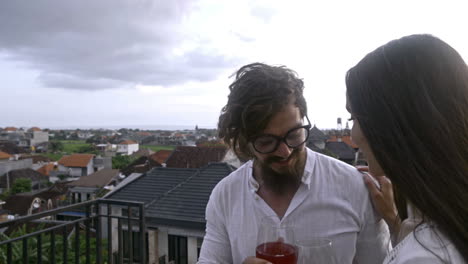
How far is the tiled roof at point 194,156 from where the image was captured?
24391 millimetres

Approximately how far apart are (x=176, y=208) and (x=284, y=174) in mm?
8330

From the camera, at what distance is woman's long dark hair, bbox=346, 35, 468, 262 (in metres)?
0.73

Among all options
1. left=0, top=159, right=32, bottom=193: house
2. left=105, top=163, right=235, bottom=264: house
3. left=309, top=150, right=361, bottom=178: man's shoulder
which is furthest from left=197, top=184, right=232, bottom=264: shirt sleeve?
left=0, top=159, right=32, bottom=193: house

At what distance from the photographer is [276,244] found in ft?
3.20

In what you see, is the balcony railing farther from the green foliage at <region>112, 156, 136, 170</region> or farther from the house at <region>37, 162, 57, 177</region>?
the green foliage at <region>112, 156, 136, 170</region>

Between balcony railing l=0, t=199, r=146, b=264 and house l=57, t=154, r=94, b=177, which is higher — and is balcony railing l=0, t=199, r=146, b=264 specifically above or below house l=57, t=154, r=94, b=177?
above

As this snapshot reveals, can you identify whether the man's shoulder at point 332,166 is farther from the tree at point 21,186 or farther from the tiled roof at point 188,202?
the tree at point 21,186

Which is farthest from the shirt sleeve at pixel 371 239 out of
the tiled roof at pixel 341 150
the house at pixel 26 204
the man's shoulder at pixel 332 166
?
the house at pixel 26 204

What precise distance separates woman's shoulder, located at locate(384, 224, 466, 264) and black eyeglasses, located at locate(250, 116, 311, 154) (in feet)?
2.86

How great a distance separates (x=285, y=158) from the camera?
1585 millimetres

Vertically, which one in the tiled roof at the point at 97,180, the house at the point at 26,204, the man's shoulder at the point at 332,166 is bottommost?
the house at the point at 26,204

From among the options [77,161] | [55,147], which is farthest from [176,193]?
[55,147]

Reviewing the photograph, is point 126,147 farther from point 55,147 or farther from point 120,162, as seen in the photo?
point 120,162

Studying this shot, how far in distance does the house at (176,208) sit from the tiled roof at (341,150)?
49.4 ft
